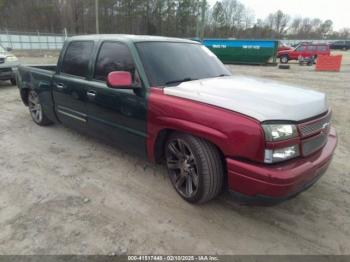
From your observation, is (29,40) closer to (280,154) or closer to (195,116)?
(195,116)

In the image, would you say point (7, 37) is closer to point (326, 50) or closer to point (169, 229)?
point (326, 50)

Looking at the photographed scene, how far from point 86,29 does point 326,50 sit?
50595 mm

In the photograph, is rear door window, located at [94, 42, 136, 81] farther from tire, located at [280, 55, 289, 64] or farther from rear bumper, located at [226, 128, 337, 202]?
tire, located at [280, 55, 289, 64]

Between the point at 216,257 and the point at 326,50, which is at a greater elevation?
the point at 326,50

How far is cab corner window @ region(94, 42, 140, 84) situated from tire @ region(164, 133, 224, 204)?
911 millimetres

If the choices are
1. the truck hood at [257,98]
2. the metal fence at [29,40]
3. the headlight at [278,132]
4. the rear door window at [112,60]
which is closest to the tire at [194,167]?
the truck hood at [257,98]

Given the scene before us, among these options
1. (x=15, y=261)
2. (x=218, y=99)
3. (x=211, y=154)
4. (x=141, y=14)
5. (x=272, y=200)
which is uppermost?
(x=141, y=14)

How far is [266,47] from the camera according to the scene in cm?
2102

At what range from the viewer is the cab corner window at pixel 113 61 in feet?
11.1

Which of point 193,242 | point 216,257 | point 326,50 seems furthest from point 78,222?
point 326,50

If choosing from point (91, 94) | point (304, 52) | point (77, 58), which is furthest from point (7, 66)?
point (304, 52)

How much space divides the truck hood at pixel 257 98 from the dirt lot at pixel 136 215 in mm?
1113

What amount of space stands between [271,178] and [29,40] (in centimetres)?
3844

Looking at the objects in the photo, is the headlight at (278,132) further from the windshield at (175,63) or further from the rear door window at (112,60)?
the rear door window at (112,60)
